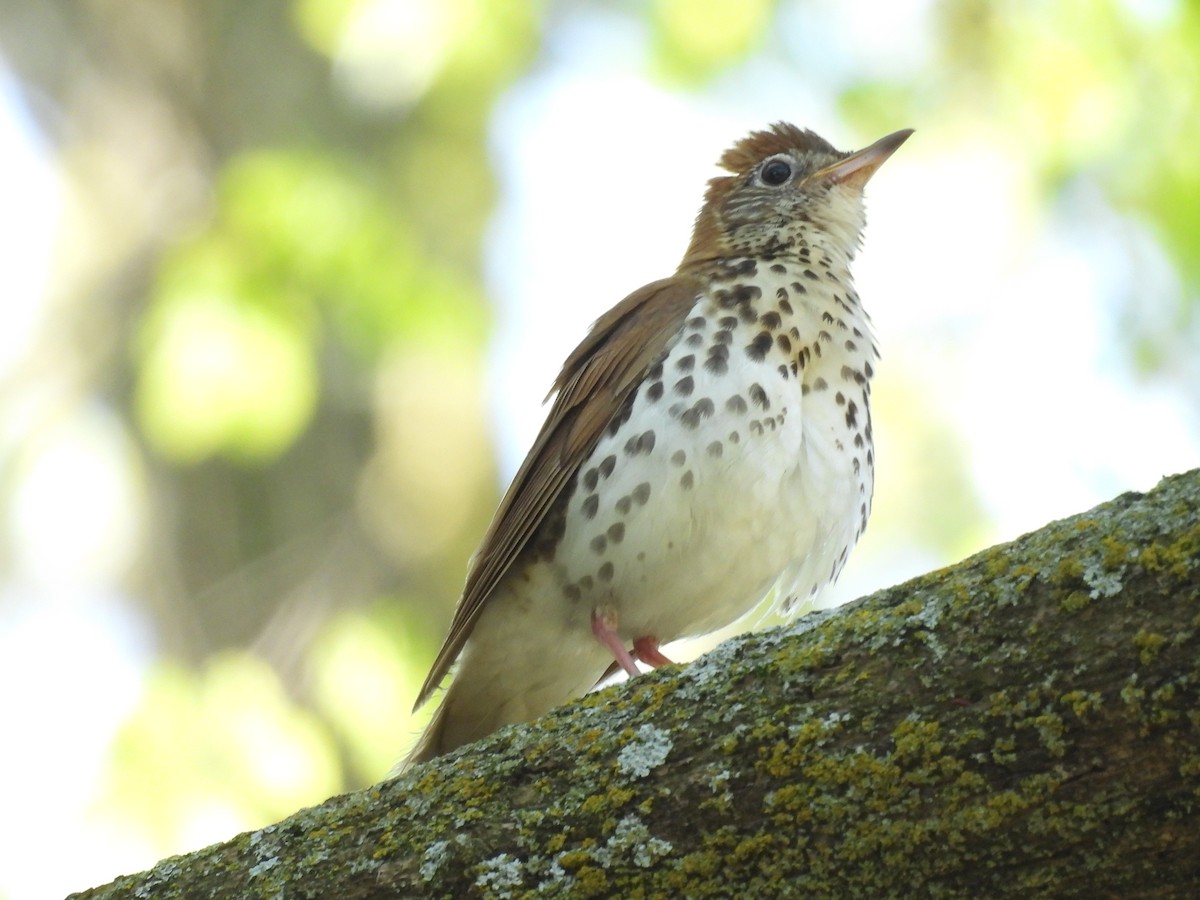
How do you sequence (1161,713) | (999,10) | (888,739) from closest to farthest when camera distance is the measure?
1. (1161,713)
2. (888,739)
3. (999,10)

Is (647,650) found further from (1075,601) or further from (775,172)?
(1075,601)

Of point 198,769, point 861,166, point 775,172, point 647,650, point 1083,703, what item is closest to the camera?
point 1083,703

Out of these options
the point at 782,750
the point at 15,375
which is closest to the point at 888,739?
the point at 782,750

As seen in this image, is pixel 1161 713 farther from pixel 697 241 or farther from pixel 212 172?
pixel 212 172

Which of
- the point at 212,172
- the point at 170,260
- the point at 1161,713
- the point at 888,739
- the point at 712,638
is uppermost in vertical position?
the point at 212,172

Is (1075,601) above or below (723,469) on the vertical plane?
below

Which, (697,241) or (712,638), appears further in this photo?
(712,638)

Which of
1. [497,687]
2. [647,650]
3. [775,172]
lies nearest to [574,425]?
[647,650]

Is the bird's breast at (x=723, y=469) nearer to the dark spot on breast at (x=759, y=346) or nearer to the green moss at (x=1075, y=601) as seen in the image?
the dark spot on breast at (x=759, y=346)
